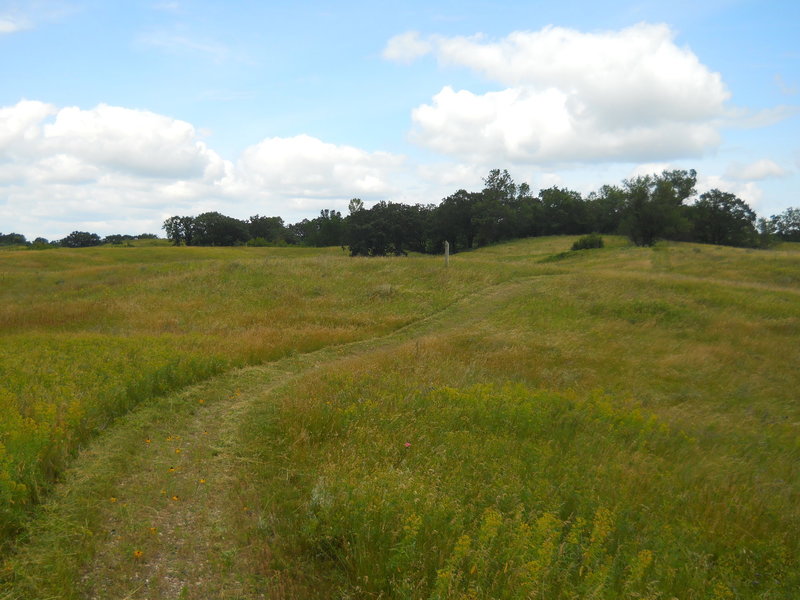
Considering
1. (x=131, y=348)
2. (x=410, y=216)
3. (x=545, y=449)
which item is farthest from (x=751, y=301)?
(x=410, y=216)

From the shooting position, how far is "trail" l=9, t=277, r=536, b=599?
174 inches

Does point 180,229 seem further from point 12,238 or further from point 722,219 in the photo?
point 722,219

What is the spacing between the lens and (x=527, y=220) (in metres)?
78.1

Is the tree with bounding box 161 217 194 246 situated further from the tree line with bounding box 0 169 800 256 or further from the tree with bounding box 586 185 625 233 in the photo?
the tree with bounding box 586 185 625 233

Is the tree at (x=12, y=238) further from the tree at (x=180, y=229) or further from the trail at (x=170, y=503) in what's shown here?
the trail at (x=170, y=503)

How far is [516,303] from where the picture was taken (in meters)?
22.5

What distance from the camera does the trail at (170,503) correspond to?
14.5ft

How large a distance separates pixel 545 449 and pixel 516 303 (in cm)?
1577

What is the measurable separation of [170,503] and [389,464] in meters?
2.63

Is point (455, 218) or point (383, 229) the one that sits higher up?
point (455, 218)

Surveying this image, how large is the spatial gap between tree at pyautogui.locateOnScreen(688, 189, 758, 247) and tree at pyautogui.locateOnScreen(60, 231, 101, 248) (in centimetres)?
12117

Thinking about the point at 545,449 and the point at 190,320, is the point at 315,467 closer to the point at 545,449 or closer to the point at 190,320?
the point at 545,449

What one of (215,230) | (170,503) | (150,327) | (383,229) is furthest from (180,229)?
(170,503)

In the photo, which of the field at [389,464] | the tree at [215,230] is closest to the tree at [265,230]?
the tree at [215,230]
